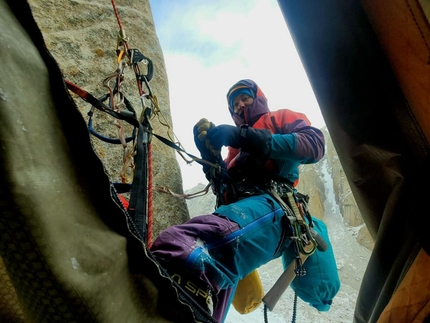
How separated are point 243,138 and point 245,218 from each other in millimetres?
615

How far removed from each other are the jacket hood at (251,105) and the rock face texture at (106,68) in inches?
27.3

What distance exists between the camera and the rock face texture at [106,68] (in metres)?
2.00

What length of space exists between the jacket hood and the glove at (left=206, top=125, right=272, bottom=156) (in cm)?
66

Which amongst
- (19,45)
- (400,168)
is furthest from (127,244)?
(400,168)

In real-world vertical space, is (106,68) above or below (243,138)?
above

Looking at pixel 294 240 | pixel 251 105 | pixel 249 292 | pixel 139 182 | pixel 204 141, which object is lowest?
pixel 249 292

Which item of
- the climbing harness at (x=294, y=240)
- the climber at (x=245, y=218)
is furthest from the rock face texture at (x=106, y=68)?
the climbing harness at (x=294, y=240)

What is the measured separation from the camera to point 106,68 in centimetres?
240

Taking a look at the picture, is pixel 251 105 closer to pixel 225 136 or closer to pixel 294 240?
pixel 225 136

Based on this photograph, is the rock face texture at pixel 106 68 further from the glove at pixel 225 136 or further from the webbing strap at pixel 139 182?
the webbing strap at pixel 139 182

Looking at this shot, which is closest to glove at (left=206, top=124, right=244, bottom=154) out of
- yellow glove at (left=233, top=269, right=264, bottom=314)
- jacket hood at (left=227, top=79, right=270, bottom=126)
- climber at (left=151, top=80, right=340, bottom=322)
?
climber at (left=151, top=80, right=340, bottom=322)

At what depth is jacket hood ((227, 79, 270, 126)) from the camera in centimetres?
238

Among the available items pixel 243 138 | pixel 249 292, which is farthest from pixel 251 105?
pixel 249 292

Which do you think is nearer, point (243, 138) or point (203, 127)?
point (243, 138)
